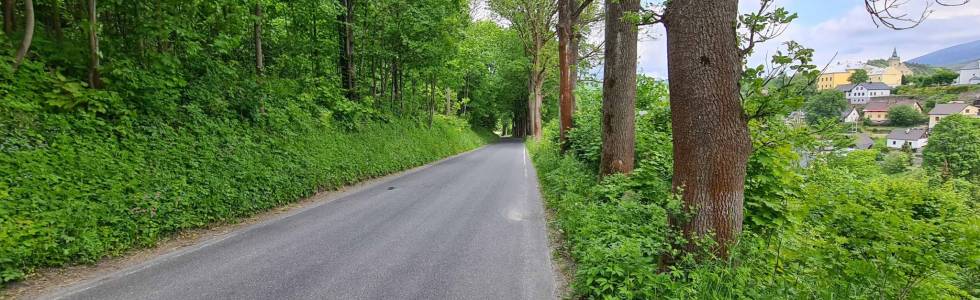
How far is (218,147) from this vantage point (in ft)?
23.7

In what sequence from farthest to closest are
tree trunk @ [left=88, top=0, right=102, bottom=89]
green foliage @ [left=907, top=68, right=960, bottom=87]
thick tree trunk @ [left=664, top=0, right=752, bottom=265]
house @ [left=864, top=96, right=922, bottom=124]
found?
green foliage @ [left=907, top=68, right=960, bottom=87] → house @ [left=864, top=96, right=922, bottom=124] → tree trunk @ [left=88, top=0, right=102, bottom=89] → thick tree trunk @ [left=664, top=0, right=752, bottom=265]

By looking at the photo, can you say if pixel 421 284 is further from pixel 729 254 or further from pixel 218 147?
pixel 218 147

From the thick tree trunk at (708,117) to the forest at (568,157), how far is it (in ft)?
0.05

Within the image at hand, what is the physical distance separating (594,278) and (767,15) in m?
2.63

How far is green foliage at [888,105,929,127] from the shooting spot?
44.5 m

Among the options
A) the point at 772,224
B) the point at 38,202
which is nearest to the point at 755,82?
the point at 772,224

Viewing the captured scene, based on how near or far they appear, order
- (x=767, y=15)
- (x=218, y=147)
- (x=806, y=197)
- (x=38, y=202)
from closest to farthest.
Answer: (x=767, y=15) → (x=38, y=202) → (x=806, y=197) → (x=218, y=147)

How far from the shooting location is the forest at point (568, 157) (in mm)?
3398

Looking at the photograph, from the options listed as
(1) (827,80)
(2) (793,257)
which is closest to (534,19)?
(1) (827,80)

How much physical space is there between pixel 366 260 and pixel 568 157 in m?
7.41

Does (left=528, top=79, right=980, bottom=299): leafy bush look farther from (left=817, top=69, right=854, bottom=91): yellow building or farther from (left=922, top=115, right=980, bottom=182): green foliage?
(left=922, top=115, right=980, bottom=182): green foliage

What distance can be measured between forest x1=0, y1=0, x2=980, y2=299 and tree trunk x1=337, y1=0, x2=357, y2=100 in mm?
335

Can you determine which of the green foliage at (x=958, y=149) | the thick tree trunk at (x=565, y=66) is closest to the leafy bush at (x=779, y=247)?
the thick tree trunk at (x=565, y=66)

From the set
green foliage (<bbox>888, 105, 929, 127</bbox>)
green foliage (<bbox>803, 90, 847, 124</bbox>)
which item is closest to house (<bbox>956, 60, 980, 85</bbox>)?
green foliage (<bbox>888, 105, 929, 127</bbox>)
